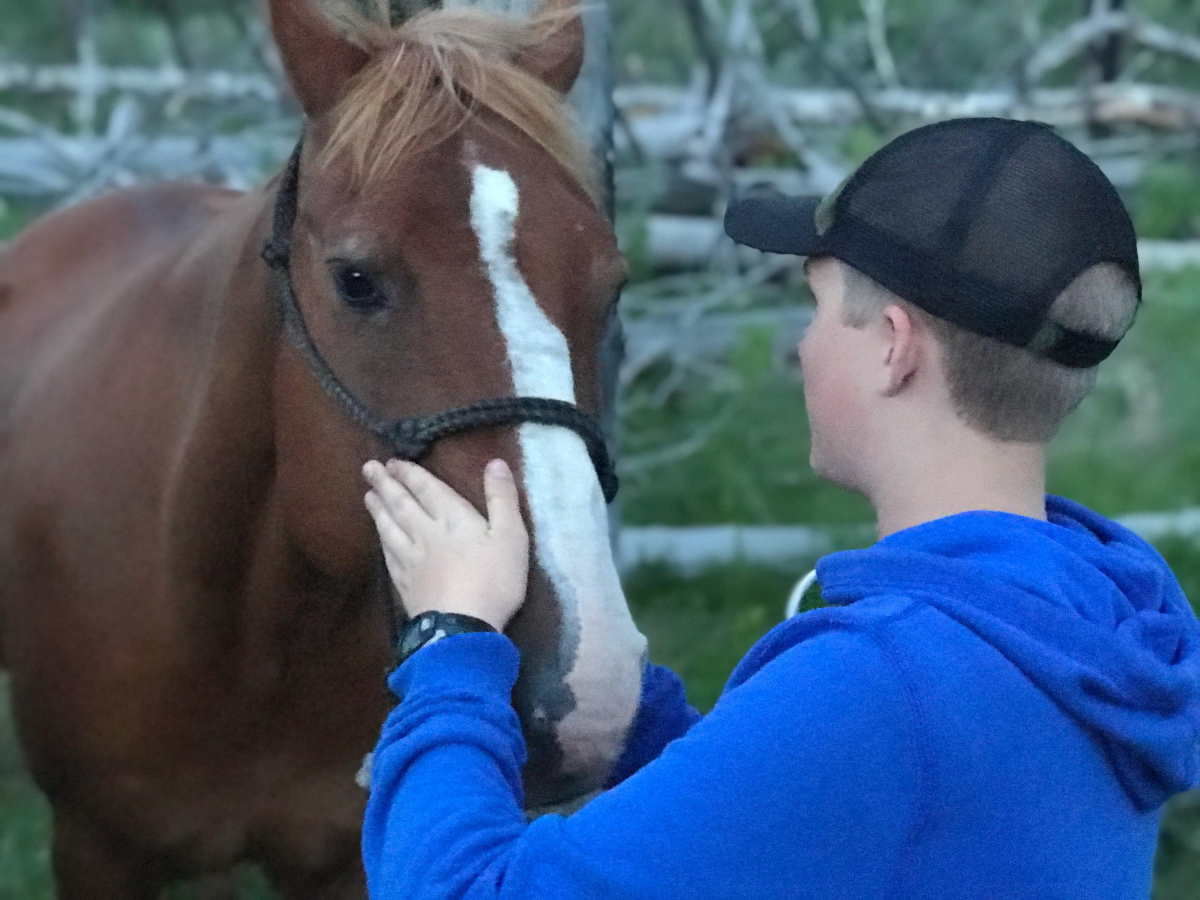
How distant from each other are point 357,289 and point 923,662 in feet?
3.20

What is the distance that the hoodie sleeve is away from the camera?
1.05 meters

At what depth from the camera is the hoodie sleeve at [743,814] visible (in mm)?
1050

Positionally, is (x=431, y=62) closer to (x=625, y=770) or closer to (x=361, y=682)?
(x=625, y=770)

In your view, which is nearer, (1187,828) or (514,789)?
(514,789)

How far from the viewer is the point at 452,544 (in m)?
1.42

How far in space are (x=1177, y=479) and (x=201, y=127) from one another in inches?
177

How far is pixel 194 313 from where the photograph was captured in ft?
7.82

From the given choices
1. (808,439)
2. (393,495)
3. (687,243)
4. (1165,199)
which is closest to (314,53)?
(393,495)

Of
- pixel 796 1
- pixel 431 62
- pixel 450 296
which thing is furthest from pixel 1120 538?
pixel 796 1

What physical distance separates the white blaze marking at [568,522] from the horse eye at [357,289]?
164mm

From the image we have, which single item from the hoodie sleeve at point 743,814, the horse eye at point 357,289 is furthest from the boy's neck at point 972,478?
the horse eye at point 357,289

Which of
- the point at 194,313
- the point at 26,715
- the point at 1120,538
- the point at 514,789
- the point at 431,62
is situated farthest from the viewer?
the point at 26,715

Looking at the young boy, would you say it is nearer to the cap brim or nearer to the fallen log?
the cap brim

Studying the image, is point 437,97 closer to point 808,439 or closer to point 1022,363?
point 1022,363
